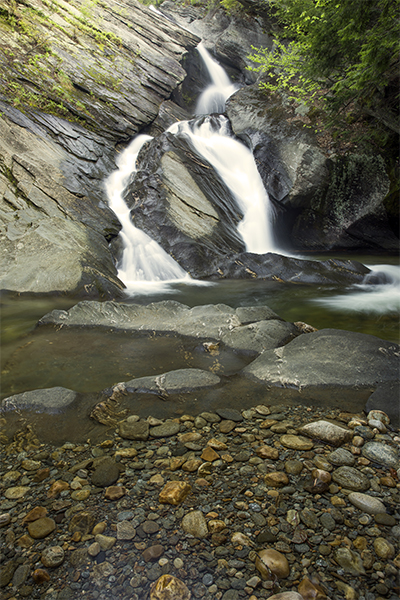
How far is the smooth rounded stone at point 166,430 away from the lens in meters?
2.86

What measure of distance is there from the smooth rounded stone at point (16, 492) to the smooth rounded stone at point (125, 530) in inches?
29.5

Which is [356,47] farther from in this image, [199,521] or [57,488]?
[57,488]

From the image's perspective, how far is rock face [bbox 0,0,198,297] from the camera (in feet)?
26.8

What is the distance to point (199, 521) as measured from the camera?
1941 mm

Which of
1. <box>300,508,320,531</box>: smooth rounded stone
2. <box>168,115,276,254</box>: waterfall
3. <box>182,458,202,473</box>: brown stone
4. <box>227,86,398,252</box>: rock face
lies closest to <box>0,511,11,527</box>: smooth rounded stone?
<box>182,458,202,473</box>: brown stone

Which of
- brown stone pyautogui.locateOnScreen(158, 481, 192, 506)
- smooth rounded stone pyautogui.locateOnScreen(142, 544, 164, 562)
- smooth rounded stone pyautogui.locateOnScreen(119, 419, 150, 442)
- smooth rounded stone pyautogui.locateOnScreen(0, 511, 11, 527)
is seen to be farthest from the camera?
smooth rounded stone pyautogui.locateOnScreen(119, 419, 150, 442)

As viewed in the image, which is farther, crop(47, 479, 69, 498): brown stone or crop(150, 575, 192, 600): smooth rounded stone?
crop(47, 479, 69, 498): brown stone

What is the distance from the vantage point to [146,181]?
1240cm

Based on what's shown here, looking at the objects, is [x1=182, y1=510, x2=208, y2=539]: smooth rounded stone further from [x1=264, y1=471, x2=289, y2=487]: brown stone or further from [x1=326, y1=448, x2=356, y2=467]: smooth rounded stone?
[x1=326, y1=448, x2=356, y2=467]: smooth rounded stone

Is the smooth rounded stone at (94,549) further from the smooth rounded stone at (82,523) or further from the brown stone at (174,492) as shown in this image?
the brown stone at (174,492)

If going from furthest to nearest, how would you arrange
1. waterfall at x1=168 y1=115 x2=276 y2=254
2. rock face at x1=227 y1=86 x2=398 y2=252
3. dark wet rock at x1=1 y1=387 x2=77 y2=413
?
waterfall at x1=168 y1=115 x2=276 y2=254 → rock face at x1=227 y1=86 x2=398 y2=252 → dark wet rock at x1=1 y1=387 x2=77 y2=413

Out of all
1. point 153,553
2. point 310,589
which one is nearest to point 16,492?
point 153,553

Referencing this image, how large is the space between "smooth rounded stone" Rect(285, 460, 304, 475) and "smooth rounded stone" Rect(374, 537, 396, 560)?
0.61 metres

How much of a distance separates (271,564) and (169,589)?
509 mm
